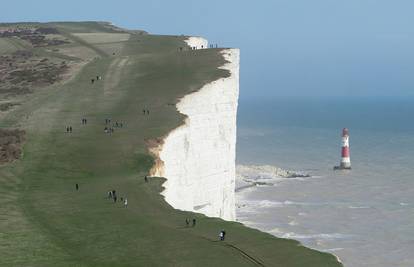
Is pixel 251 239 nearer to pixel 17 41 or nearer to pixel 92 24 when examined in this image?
pixel 17 41

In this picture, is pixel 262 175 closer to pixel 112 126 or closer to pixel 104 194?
pixel 112 126

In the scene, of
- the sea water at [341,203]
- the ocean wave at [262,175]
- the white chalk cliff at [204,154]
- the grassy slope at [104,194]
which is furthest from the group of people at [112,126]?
the ocean wave at [262,175]

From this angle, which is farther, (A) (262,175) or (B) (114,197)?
(A) (262,175)

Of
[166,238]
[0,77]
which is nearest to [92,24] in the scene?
[0,77]

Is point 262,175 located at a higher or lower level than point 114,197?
lower

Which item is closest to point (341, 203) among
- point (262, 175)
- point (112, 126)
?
point (262, 175)
